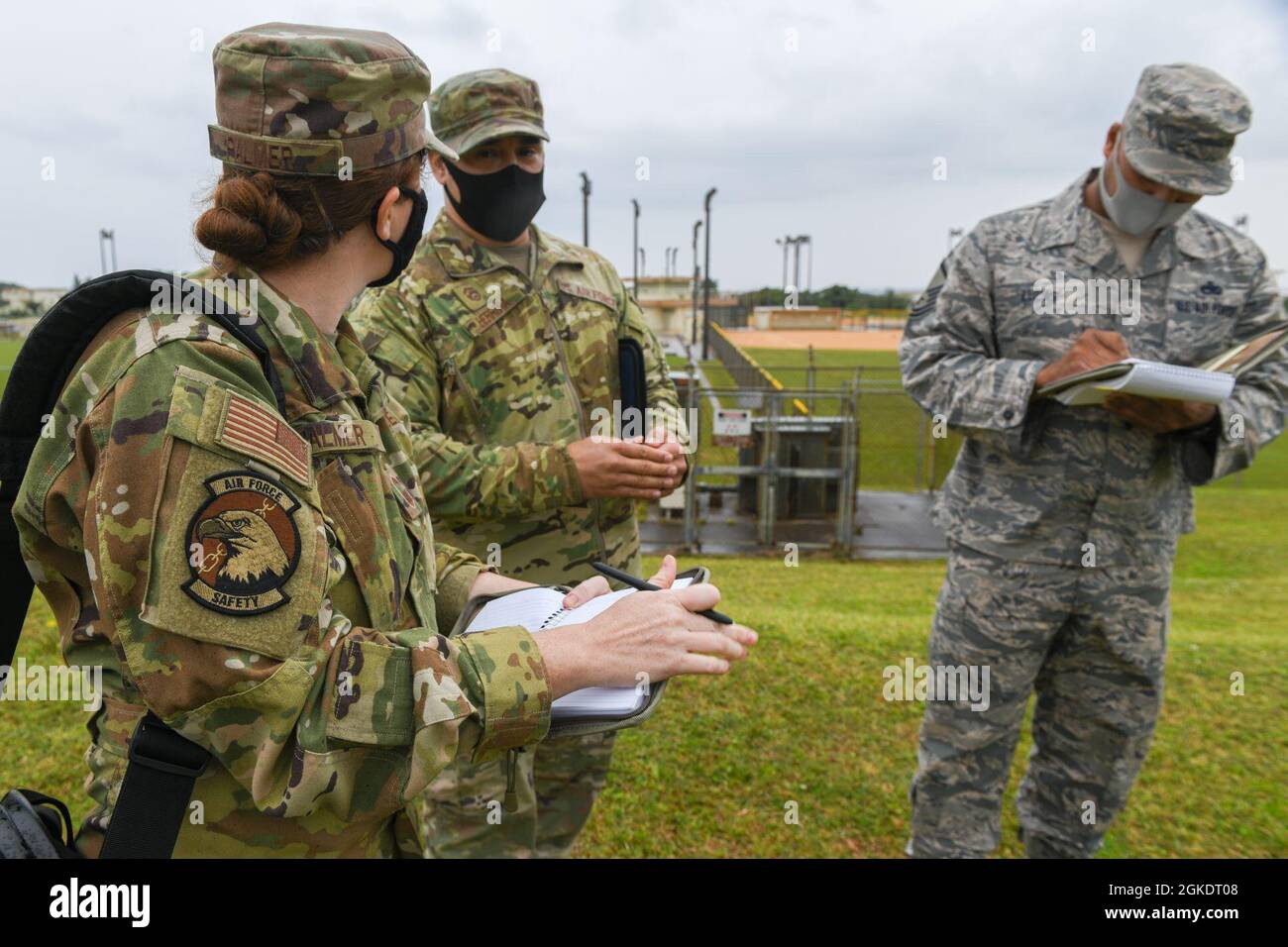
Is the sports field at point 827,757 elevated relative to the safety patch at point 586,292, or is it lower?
lower

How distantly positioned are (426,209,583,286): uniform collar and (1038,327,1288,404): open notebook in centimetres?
153

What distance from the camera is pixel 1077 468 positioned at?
2.70m

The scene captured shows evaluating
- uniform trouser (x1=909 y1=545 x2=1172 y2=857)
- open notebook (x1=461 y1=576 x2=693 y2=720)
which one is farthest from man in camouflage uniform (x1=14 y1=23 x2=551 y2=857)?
uniform trouser (x1=909 y1=545 x2=1172 y2=857)

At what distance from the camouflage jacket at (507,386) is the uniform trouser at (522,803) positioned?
0.55m

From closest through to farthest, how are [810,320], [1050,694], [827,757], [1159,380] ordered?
1. [1159,380]
2. [1050,694]
3. [827,757]
4. [810,320]

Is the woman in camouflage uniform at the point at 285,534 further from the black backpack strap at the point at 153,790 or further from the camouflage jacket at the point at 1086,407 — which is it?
the camouflage jacket at the point at 1086,407

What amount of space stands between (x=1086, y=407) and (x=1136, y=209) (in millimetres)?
602

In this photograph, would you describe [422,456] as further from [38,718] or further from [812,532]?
[812,532]

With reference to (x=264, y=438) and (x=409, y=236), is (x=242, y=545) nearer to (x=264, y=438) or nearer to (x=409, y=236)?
(x=264, y=438)

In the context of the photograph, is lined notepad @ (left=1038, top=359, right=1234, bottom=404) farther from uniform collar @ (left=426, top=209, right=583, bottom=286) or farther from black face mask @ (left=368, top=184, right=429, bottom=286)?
black face mask @ (left=368, top=184, right=429, bottom=286)

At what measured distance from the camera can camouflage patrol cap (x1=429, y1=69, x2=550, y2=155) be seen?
8.14 feet

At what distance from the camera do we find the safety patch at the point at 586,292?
8.85ft

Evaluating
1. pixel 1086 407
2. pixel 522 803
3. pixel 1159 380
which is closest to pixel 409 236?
pixel 522 803

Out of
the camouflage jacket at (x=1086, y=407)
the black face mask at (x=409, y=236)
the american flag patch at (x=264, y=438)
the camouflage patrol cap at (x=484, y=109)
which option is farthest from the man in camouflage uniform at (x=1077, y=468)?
Answer: the american flag patch at (x=264, y=438)
